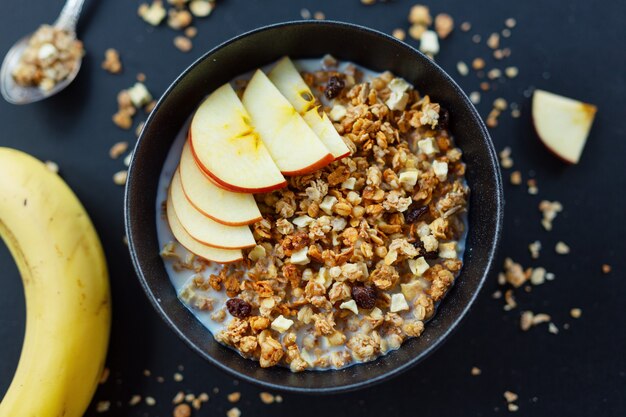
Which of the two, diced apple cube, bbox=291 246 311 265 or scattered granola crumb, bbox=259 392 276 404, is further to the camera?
scattered granola crumb, bbox=259 392 276 404

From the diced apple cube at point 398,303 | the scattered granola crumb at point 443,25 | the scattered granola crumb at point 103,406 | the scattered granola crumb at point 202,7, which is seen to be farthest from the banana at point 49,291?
the scattered granola crumb at point 443,25

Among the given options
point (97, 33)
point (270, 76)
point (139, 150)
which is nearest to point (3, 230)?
point (139, 150)

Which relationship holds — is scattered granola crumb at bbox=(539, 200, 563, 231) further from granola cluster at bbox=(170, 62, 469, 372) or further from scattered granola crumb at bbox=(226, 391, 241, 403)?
scattered granola crumb at bbox=(226, 391, 241, 403)

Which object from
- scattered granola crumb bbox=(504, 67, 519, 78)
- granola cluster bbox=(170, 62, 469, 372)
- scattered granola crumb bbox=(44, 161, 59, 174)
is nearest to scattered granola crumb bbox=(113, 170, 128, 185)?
scattered granola crumb bbox=(44, 161, 59, 174)

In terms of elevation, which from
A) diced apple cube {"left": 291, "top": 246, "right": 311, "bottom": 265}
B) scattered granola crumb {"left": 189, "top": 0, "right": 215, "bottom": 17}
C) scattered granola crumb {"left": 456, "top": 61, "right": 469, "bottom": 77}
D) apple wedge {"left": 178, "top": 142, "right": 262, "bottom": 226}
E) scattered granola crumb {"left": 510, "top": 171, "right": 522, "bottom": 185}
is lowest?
scattered granola crumb {"left": 510, "top": 171, "right": 522, "bottom": 185}

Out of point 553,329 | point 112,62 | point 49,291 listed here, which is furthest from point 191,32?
point 553,329

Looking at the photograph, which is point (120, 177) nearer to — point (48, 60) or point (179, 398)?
point (48, 60)
